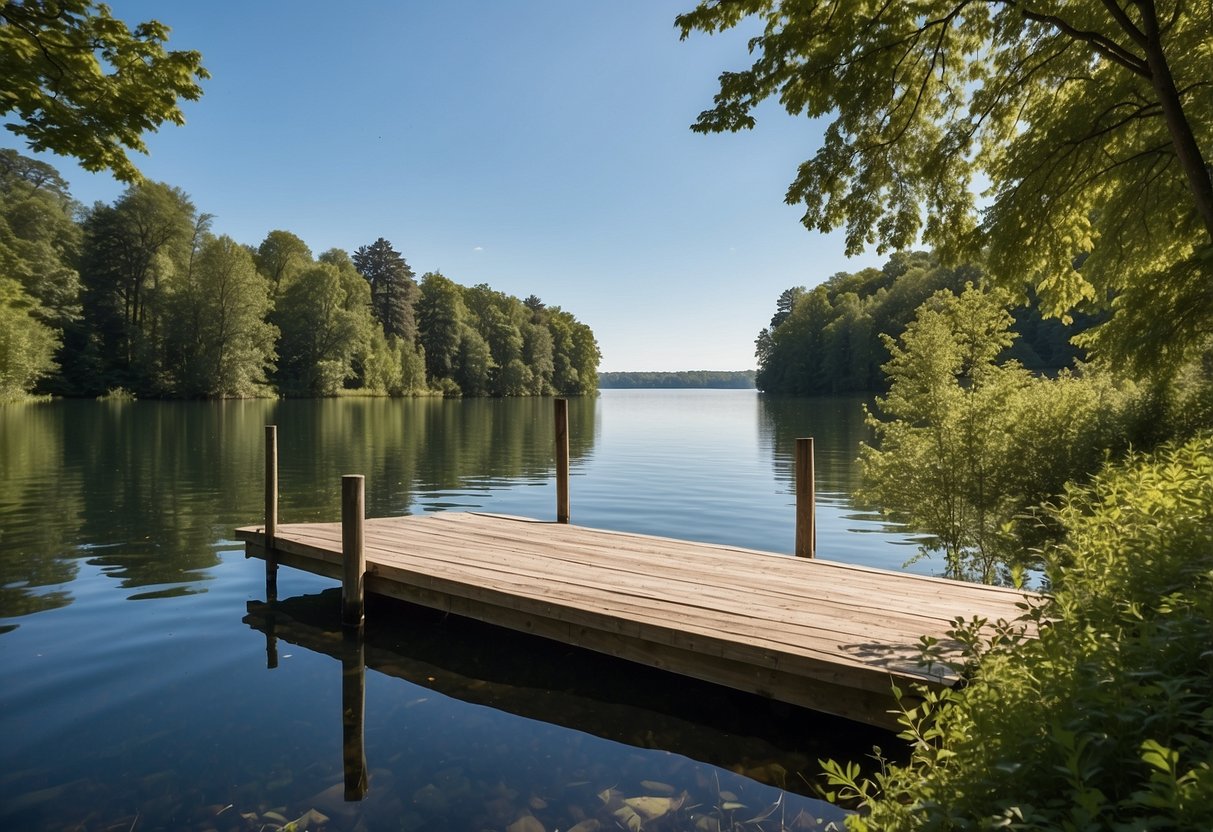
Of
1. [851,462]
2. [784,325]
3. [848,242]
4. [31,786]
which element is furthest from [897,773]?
[784,325]

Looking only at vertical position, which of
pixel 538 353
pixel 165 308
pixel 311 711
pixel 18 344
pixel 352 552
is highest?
pixel 165 308

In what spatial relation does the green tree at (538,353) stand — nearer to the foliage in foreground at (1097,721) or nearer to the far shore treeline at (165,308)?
the far shore treeline at (165,308)

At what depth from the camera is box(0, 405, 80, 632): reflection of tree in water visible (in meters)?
9.27

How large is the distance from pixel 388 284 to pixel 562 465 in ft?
243

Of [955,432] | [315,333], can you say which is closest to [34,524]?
[955,432]

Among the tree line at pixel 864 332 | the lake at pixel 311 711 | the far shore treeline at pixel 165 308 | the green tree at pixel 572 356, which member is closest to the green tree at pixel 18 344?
the far shore treeline at pixel 165 308

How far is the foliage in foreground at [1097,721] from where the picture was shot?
1.93m

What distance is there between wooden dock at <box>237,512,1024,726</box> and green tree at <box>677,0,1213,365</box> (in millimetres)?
4076

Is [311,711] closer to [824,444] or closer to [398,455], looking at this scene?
[398,455]

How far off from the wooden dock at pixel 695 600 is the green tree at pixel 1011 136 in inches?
160

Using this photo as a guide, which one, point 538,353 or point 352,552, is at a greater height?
point 538,353

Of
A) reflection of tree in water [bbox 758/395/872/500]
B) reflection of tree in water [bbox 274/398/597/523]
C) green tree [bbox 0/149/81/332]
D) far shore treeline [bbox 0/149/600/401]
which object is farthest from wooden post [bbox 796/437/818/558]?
green tree [bbox 0/149/81/332]

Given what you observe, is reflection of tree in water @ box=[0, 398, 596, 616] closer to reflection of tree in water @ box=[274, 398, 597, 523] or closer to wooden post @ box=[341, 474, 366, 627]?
reflection of tree in water @ box=[274, 398, 597, 523]

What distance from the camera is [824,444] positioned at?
29500 millimetres
